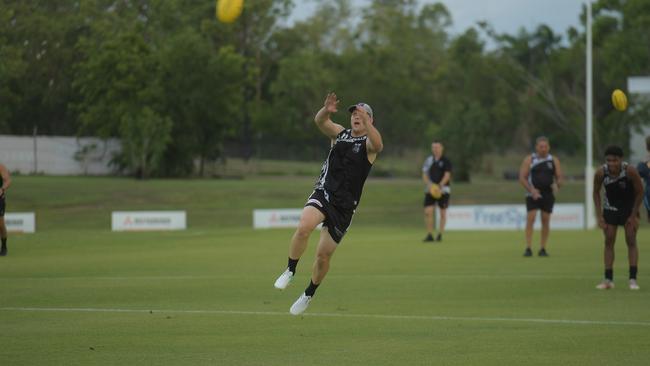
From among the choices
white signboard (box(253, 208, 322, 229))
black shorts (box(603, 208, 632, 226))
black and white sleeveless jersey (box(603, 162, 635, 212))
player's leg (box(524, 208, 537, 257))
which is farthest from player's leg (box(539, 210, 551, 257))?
white signboard (box(253, 208, 322, 229))

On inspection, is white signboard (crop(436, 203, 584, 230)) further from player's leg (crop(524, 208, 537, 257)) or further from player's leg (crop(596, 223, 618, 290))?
player's leg (crop(596, 223, 618, 290))

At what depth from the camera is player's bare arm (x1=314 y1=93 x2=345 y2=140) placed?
41.1 feet

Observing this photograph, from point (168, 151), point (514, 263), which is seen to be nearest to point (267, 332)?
point (514, 263)

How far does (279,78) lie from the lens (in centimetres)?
9031

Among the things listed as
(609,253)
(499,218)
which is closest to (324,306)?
(609,253)

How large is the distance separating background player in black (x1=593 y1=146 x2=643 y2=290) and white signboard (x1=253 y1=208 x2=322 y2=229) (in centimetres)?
2755

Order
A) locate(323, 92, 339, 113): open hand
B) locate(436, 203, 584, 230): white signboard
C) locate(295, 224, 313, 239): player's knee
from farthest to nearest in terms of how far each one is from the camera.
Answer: locate(436, 203, 584, 230): white signboard
locate(323, 92, 339, 113): open hand
locate(295, 224, 313, 239): player's knee

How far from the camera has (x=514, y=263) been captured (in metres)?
22.2

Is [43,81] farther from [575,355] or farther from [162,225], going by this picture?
→ [575,355]

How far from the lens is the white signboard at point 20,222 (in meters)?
38.6

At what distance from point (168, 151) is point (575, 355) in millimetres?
58485

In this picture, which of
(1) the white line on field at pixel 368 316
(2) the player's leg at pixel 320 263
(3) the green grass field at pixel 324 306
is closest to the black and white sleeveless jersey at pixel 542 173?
(3) the green grass field at pixel 324 306

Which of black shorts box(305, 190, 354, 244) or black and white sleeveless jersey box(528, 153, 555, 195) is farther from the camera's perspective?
black and white sleeveless jersey box(528, 153, 555, 195)

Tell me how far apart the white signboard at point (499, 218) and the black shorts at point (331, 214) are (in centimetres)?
3051
